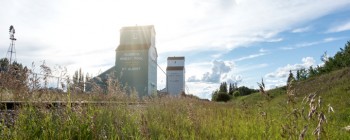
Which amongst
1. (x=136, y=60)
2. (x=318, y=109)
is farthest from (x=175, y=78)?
(x=318, y=109)

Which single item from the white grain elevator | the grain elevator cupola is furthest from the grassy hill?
the white grain elevator

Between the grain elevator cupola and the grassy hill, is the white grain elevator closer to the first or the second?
the grain elevator cupola

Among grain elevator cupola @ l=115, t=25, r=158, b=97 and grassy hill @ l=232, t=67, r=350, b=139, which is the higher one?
grain elevator cupola @ l=115, t=25, r=158, b=97

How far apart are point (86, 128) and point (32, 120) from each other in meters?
0.72

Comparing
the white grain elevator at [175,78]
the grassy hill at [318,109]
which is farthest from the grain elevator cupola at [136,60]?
the grassy hill at [318,109]

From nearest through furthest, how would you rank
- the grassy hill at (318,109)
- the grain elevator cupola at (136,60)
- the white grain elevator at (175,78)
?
1. the grassy hill at (318,109)
2. the grain elevator cupola at (136,60)
3. the white grain elevator at (175,78)

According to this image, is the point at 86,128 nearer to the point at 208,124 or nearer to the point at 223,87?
the point at 208,124

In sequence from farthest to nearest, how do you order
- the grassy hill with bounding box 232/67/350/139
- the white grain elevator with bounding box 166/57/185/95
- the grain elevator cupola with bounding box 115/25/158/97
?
1. the white grain elevator with bounding box 166/57/185/95
2. the grain elevator cupola with bounding box 115/25/158/97
3. the grassy hill with bounding box 232/67/350/139

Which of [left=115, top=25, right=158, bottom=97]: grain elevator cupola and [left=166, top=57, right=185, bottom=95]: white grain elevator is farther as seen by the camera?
[left=166, top=57, right=185, bottom=95]: white grain elevator

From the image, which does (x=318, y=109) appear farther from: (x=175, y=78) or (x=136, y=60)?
(x=175, y=78)

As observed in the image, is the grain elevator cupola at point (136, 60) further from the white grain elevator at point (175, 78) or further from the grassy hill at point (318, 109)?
the grassy hill at point (318, 109)

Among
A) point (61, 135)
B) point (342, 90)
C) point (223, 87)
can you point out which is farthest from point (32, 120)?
point (223, 87)

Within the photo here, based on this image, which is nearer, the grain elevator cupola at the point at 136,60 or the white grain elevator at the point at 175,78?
the grain elevator cupola at the point at 136,60

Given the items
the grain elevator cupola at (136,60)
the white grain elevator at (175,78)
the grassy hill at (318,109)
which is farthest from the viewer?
the white grain elevator at (175,78)
